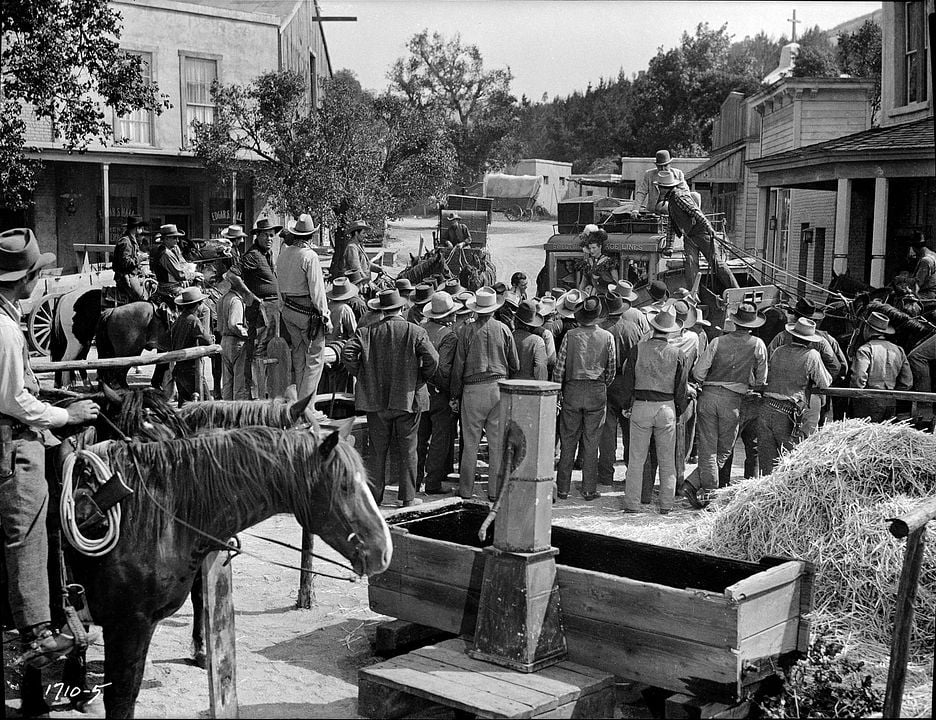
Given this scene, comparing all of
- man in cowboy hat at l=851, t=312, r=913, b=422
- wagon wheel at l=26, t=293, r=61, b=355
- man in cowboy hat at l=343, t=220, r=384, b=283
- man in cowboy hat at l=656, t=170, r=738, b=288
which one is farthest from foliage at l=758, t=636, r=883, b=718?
wagon wheel at l=26, t=293, r=61, b=355

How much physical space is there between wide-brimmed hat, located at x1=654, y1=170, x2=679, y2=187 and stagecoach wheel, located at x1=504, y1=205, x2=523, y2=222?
19882 mm

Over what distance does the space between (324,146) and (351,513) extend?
16.9 m

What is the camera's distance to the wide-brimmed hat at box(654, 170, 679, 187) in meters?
14.6

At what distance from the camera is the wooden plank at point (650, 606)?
4730mm

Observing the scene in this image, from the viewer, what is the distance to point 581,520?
29.7ft

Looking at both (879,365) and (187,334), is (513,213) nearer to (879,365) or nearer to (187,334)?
(187,334)

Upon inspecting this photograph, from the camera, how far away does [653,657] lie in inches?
194

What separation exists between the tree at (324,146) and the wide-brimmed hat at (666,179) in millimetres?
6073

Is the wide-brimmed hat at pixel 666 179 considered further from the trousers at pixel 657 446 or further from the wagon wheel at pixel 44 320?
the wagon wheel at pixel 44 320

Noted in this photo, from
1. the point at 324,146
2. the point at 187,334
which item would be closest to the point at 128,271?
the point at 187,334

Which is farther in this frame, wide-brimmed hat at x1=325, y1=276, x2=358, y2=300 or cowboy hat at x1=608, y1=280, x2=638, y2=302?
wide-brimmed hat at x1=325, y1=276, x2=358, y2=300

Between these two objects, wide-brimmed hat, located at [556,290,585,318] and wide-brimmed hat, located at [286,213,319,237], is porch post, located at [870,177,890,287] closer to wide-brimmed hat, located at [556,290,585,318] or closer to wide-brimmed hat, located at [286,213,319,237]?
wide-brimmed hat, located at [556,290,585,318]

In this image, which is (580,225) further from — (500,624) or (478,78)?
(500,624)

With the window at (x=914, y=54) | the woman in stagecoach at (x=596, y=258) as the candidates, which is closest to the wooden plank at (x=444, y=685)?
the woman in stagecoach at (x=596, y=258)
